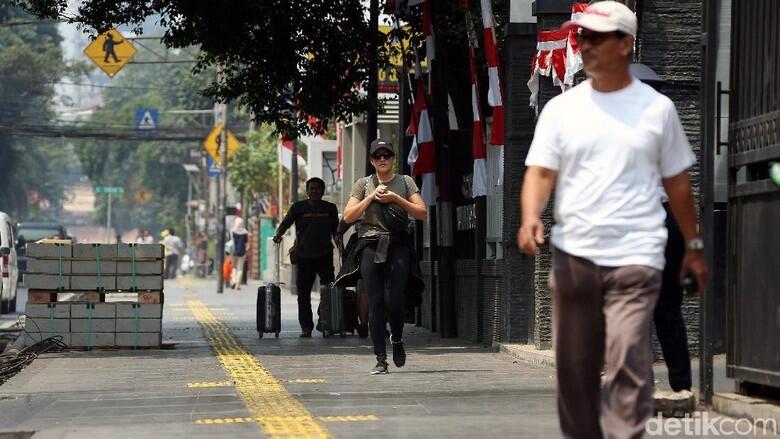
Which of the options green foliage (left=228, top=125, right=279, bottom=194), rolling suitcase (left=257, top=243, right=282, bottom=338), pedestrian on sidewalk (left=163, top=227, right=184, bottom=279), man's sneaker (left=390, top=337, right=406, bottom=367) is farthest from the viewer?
green foliage (left=228, top=125, right=279, bottom=194)

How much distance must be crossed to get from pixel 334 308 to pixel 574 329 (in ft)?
39.9

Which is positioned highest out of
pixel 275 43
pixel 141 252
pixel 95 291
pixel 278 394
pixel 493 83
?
pixel 275 43

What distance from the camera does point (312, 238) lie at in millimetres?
18766

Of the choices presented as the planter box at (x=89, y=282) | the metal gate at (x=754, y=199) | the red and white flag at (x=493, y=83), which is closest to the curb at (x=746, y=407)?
the metal gate at (x=754, y=199)

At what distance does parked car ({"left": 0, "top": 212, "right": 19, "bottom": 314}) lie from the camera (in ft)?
91.2

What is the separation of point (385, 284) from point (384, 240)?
1.11ft

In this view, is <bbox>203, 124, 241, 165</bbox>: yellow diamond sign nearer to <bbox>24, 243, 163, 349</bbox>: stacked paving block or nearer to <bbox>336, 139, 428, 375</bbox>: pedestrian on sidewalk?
<bbox>24, 243, 163, 349</bbox>: stacked paving block

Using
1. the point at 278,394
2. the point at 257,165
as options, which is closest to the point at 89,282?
the point at 278,394

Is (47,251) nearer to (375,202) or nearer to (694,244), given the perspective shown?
(375,202)

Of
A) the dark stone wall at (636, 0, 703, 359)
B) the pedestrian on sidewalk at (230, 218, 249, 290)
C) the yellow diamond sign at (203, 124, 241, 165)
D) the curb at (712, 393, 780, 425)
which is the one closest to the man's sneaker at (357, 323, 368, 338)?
the dark stone wall at (636, 0, 703, 359)

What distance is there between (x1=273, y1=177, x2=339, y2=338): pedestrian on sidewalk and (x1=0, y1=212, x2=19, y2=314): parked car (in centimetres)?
958

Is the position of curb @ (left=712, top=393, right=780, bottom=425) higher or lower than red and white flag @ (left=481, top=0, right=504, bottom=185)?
lower

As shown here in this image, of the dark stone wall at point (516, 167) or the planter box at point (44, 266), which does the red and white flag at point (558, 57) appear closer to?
the dark stone wall at point (516, 167)

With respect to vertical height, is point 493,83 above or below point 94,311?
above
